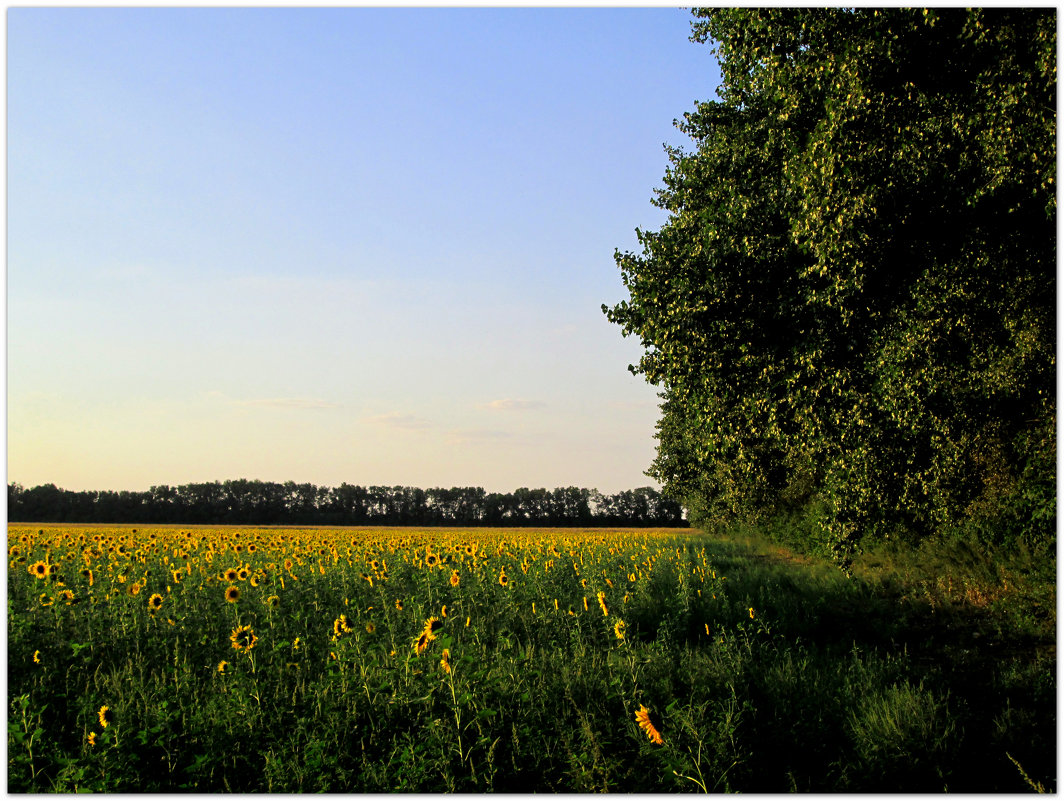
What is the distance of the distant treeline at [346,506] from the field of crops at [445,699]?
170ft

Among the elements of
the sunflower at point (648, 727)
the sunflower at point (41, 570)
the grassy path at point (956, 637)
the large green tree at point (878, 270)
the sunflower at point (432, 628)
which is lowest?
the grassy path at point (956, 637)

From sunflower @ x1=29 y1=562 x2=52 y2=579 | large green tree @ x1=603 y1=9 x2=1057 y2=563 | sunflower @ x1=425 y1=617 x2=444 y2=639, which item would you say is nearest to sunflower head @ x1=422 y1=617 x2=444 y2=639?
sunflower @ x1=425 y1=617 x2=444 y2=639

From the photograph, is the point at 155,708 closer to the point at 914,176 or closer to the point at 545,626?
the point at 545,626

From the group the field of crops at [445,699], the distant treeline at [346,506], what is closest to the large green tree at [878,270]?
the field of crops at [445,699]

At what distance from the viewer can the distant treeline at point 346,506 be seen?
198 feet

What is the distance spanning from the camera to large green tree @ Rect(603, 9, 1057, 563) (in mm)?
9945

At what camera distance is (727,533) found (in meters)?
44.1

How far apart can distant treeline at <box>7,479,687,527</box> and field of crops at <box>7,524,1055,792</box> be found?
170 ft

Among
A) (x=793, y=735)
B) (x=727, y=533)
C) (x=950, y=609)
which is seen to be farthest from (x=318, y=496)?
(x=793, y=735)

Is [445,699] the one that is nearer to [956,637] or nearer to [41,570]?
[41,570]

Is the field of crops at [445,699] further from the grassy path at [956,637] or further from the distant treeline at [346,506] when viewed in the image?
the distant treeline at [346,506]

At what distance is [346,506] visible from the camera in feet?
274

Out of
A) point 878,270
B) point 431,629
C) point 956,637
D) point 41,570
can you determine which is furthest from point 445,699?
point 956,637

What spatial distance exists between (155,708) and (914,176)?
10.6 meters
